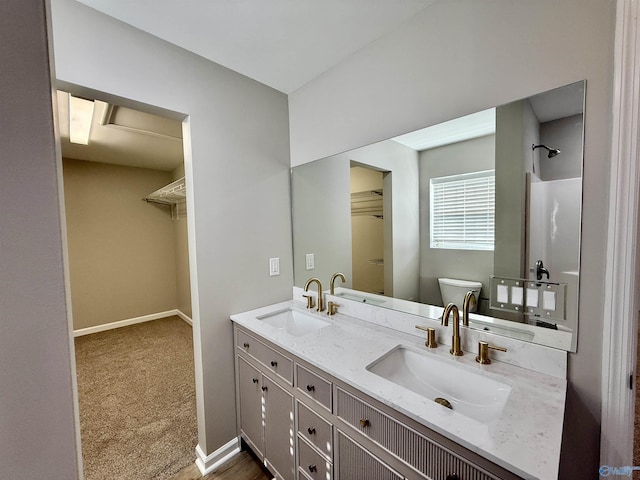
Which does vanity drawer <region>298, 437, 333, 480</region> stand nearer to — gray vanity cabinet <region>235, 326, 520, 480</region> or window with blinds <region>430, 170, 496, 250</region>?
gray vanity cabinet <region>235, 326, 520, 480</region>

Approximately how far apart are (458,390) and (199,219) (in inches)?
64.3

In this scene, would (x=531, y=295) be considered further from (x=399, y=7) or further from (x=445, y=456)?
(x=399, y=7)

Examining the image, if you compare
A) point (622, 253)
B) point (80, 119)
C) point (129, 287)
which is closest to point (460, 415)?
point (622, 253)

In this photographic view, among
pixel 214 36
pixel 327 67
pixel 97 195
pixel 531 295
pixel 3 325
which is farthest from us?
pixel 97 195

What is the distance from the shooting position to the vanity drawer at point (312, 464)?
1.14 m

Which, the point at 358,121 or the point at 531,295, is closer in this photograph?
the point at 531,295

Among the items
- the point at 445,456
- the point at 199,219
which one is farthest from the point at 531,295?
the point at 199,219

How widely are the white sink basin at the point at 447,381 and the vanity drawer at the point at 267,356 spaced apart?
46 centimetres

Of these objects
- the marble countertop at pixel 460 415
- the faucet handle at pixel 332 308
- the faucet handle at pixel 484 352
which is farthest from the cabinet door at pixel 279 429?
the faucet handle at pixel 484 352

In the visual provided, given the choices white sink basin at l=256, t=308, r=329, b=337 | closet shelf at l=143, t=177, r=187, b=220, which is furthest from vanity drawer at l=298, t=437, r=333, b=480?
closet shelf at l=143, t=177, r=187, b=220

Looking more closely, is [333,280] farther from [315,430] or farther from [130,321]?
[130,321]

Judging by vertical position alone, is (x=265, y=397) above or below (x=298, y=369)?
below

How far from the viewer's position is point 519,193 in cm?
110

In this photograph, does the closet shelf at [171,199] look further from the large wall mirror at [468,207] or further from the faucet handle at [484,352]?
the faucet handle at [484,352]
